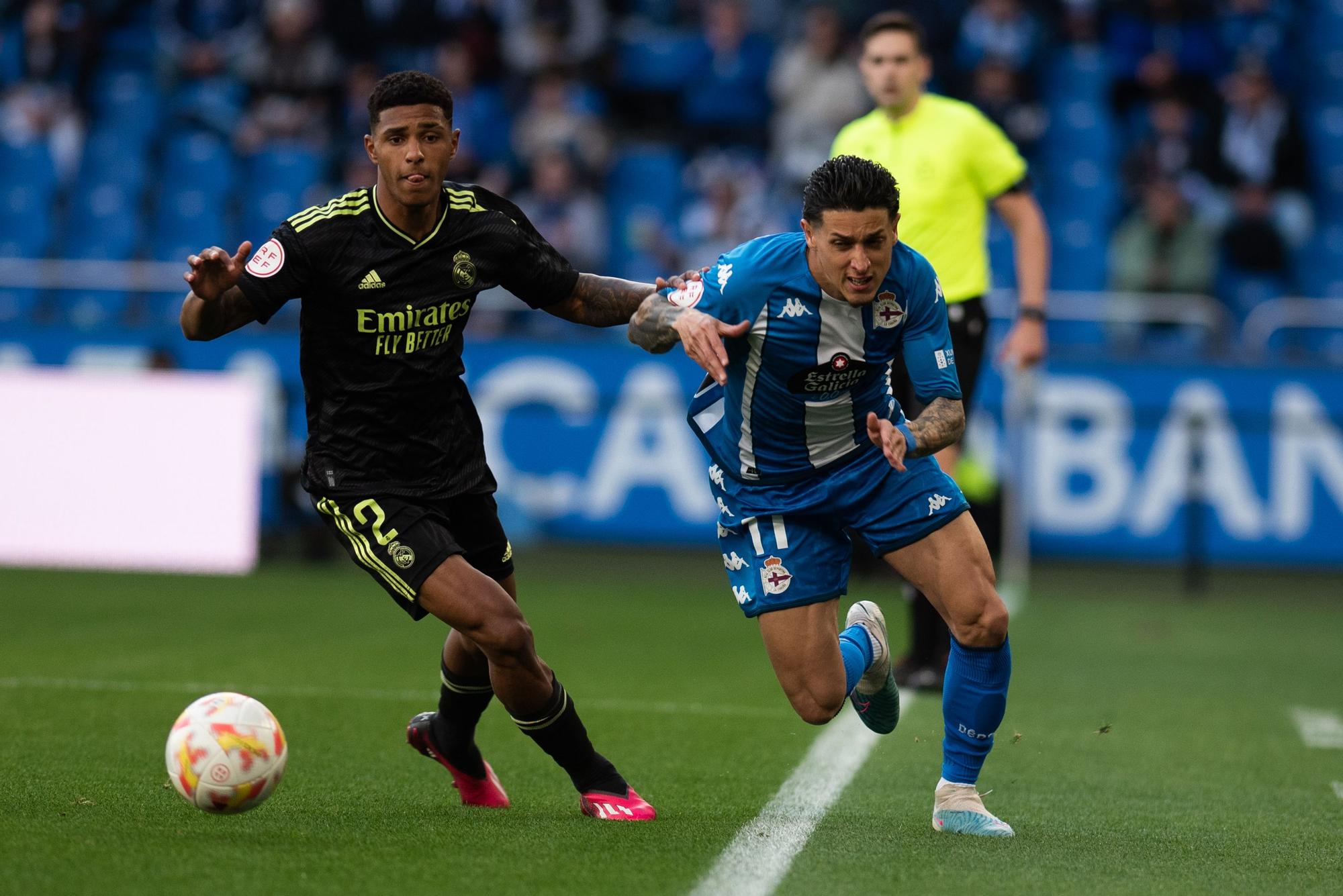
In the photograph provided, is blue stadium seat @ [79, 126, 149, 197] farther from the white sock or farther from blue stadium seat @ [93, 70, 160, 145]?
the white sock

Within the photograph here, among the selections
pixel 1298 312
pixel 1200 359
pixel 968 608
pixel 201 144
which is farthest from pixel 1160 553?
pixel 201 144

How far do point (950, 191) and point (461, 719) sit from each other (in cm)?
330

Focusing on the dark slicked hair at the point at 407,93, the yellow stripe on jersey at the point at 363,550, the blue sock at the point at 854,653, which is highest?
the dark slicked hair at the point at 407,93

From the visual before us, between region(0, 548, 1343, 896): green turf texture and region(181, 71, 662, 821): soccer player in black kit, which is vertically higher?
region(181, 71, 662, 821): soccer player in black kit

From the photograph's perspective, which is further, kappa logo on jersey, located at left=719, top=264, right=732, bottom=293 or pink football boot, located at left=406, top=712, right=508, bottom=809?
pink football boot, located at left=406, top=712, right=508, bottom=809

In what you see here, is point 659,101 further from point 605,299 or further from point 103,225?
point 605,299

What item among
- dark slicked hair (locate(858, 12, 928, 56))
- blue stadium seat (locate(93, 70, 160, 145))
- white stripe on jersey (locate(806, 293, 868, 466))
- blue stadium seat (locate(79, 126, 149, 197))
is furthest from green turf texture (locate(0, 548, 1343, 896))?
blue stadium seat (locate(93, 70, 160, 145))

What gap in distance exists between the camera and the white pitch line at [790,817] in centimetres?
432

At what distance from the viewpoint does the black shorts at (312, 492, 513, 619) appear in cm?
496

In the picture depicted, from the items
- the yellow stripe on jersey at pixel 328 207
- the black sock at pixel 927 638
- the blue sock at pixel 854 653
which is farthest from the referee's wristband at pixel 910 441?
→ the black sock at pixel 927 638

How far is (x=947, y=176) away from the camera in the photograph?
24.2 feet

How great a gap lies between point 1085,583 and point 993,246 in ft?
10.2

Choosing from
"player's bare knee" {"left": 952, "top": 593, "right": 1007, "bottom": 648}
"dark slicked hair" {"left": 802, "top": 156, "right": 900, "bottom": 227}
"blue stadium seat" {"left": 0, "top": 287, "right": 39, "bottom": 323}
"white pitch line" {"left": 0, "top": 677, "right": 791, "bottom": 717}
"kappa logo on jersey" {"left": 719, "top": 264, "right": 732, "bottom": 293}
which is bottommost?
"white pitch line" {"left": 0, "top": 677, "right": 791, "bottom": 717}

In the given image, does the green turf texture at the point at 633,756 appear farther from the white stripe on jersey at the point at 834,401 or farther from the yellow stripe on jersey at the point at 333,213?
the yellow stripe on jersey at the point at 333,213
